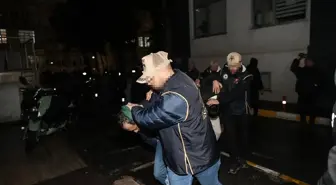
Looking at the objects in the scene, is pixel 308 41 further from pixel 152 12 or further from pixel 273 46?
pixel 152 12

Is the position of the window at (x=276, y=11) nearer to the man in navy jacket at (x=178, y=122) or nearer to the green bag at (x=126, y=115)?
the man in navy jacket at (x=178, y=122)

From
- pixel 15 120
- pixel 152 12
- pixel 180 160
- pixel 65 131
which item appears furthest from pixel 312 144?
pixel 152 12

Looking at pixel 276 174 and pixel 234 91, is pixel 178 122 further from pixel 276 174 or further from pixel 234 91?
pixel 276 174

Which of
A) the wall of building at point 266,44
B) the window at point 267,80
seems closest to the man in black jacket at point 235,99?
the wall of building at point 266,44

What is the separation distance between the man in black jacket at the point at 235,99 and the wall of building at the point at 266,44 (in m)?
5.92

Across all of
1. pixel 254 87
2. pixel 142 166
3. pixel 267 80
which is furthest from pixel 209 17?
pixel 142 166

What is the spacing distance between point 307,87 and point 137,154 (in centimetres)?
471

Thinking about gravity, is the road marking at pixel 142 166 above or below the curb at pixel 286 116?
below

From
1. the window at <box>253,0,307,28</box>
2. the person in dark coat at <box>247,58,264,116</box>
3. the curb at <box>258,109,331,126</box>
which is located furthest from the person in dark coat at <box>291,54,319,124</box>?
the window at <box>253,0,307,28</box>

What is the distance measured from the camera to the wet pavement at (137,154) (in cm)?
457

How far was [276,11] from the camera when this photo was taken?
34.1 feet

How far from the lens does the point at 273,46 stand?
34.1ft

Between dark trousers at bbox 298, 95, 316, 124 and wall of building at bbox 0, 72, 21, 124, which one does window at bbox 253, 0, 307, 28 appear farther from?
wall of building at bbox 0, 72, 21, 124

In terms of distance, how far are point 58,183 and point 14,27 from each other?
36.8 m
